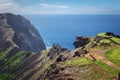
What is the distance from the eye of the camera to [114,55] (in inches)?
3290

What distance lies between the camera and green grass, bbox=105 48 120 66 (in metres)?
77.8

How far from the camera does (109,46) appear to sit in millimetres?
95750

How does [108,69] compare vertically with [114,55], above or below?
above

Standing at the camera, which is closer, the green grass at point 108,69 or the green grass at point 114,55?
the green grass at point 108,69

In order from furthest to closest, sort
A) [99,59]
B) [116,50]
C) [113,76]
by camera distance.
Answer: [116,50]
[99,59]
[113,76]

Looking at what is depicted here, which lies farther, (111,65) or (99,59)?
(99,59)

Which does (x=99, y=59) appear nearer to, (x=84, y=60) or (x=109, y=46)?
(x=84, y=60)

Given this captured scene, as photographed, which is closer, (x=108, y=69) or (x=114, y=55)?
(x=108, y=69)

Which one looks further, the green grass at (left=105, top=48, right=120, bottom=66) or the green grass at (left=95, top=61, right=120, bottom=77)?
the green grass at (left=105, top=48, right=120, bottom=66)

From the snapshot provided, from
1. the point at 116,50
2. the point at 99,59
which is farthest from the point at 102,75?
the point at 116,50

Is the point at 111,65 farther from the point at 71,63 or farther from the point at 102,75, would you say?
the point at 71,63

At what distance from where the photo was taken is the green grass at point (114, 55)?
77850 millimetres

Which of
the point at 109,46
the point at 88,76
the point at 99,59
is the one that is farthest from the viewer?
the point at 109,46

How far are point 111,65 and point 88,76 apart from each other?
9353 millimetres
